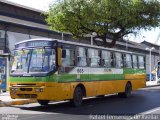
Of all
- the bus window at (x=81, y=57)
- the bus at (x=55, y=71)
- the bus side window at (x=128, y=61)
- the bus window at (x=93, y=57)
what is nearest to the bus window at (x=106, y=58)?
the bus at (x=55, y=71)

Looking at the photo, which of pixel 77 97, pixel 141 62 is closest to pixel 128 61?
pixel 141 62

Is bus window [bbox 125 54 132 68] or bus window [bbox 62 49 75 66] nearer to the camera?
bus window [bbox 62 49 75 66]

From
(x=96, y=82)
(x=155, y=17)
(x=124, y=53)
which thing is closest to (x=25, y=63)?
(x=96, y=82)

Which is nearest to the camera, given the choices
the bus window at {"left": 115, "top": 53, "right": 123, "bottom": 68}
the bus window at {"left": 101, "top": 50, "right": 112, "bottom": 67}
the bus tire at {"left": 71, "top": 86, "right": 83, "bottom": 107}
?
the bus tire at {"left": 71, "top": 86, "right": 83, "bottom": 107}

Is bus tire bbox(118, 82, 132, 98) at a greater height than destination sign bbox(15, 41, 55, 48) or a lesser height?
lesser

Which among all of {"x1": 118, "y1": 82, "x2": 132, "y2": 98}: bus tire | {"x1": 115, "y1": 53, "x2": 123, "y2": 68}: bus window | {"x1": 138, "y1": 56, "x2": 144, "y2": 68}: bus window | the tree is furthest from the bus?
the tree

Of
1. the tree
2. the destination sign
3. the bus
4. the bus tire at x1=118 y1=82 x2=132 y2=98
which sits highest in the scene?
the tree

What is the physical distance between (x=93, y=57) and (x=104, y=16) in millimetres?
13762

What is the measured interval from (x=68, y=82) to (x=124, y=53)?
8195mm

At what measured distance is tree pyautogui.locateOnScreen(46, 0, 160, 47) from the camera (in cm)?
3397

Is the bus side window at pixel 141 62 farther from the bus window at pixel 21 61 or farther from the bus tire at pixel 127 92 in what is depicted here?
the bus window at pixel 21 61

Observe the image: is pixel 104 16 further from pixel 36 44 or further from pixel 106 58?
pixel 36 44

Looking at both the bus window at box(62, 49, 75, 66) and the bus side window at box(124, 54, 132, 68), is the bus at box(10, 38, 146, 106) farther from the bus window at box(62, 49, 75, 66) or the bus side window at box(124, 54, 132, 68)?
the bus side window at box(124, 54, 132, 68)

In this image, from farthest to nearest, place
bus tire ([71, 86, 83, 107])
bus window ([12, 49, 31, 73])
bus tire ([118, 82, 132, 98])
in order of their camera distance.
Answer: bus tire ([118, 82, 132, 98]) < bus tire ([71, 86, 83, 107]) < bus window ([12, 49, 31, 73])
